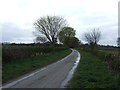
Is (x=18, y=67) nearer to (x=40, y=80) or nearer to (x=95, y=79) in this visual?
(x=40, y=80)

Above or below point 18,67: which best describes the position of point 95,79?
above

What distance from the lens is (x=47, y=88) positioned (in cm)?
1070

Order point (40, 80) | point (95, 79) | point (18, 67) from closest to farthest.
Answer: point (95, 79)
point (40, 80)
point (18, 67)

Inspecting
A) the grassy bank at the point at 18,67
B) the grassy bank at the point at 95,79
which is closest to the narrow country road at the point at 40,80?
the grassy bank at the point at 95,79

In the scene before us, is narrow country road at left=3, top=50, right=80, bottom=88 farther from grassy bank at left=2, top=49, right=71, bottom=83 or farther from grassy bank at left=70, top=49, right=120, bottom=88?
grassy bank at left=2, top=49, right=71, bottom=83

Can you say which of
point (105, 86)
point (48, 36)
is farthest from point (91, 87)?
point (48, 36)

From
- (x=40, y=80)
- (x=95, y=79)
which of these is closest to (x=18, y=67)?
(x=40, y=80)

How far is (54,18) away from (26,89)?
79.3m

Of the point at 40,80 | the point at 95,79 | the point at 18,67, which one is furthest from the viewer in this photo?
the point at 18,67

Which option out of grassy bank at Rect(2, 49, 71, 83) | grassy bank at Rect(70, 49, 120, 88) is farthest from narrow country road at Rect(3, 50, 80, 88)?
grassy bank at Rect(2, 49, 71, 83)

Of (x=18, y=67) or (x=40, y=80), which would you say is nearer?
(x=40, y=80)

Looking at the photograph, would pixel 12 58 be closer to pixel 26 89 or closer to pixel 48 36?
pixel 26 89

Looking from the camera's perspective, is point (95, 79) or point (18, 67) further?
point (18, 67)

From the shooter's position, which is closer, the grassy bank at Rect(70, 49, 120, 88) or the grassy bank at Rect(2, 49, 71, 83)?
the grassy bank at Rect(70, 49, 120, 88)
